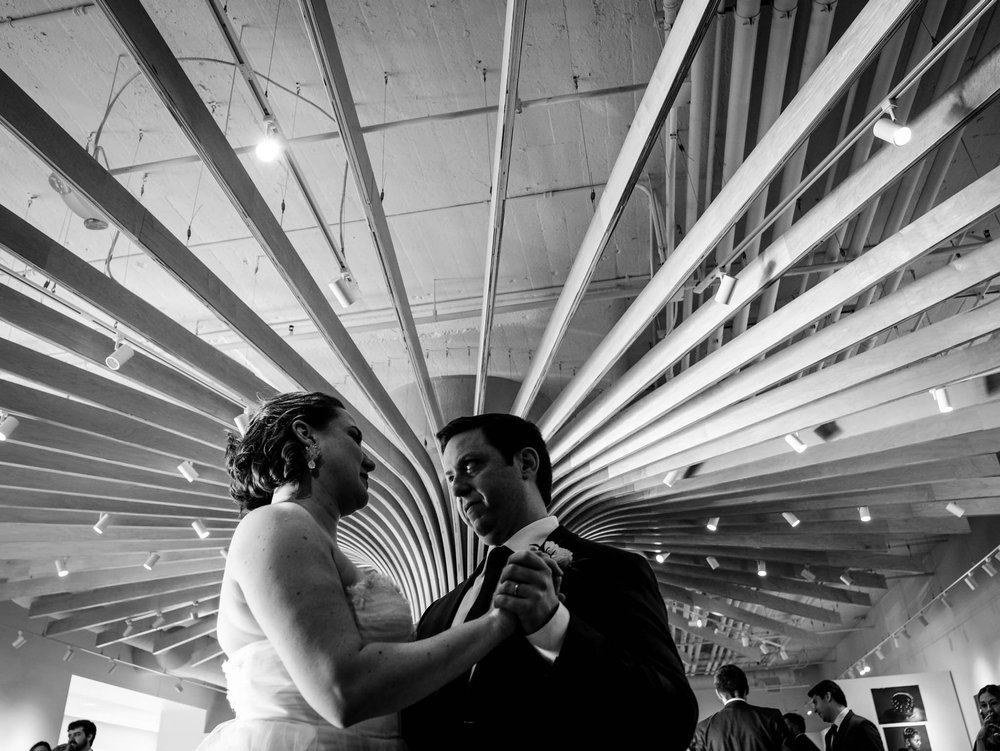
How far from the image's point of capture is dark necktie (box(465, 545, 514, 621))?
190cm

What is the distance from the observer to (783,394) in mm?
6320

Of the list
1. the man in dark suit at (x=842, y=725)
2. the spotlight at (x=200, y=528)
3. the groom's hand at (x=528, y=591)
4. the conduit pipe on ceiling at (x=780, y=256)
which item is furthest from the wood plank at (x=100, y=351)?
the man in dark suit at (x=842, y=725)

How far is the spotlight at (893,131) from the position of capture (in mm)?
3707

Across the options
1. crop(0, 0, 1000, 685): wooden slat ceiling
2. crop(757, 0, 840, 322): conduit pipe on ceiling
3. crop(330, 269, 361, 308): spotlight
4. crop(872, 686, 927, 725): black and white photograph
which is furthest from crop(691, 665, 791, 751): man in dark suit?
crop(872, 686, 927, 725): black and white photograph

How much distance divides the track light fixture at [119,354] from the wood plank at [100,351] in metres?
0.07

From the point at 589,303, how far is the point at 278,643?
827 cm

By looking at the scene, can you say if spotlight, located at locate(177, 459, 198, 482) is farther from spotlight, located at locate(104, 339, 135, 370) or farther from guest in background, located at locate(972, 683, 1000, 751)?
guest in background, located at locate(972, 683, 1000, 751)

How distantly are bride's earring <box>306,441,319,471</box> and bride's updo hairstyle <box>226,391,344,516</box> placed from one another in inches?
0.4

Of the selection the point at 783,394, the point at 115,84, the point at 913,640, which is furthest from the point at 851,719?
the point at 913,640

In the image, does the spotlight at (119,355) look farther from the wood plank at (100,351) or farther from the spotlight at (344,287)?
the spotlight at (344,287)

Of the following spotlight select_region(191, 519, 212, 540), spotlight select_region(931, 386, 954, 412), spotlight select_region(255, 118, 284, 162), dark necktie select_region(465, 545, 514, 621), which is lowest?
dark necktie select_region(465, 545, 514, 621)

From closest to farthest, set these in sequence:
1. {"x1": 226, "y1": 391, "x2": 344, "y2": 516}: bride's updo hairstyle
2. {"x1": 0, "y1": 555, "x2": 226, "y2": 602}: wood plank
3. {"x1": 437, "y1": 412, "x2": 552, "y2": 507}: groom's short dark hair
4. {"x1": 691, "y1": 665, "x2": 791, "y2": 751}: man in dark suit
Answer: {"x1": 226, "y1": 391, "x2": 344, "y2": 516}: bride's updo hairstyle < {"x1": 437, "y1": 412, "x2": 552, "y2": 507}: groom's short dark hair < {"x1": 691, "y1": 665, "x2": 791, "y2": 751}: man in dark suit < {"x1": 0, "y1": 555, "x2": 226, "y2": 602}: wood plank

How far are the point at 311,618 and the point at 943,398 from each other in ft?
18.7

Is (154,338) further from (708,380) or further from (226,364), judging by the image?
(708,380)
